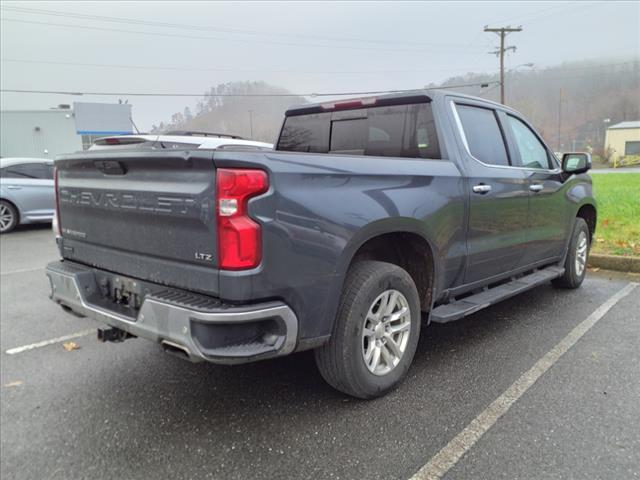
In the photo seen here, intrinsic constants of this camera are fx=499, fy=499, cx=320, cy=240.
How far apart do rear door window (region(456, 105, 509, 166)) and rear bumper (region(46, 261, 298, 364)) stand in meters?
2.20

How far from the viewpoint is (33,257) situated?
8156mm

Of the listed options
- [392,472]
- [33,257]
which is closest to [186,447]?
[392,472]

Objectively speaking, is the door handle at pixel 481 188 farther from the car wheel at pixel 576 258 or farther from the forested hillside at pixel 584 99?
the forested hillside at pixel 584 99

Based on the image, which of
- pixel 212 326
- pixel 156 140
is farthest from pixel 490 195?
pixel 156 140

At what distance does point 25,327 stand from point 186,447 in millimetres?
2907

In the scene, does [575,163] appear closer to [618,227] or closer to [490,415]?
[490,415]

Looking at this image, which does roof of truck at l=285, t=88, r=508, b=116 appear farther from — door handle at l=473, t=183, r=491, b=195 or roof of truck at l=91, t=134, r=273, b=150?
roof of truck at l=91, t=134, r=273, b=150

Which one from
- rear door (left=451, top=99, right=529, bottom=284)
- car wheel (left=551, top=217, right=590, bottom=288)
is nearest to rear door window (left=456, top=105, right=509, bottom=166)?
rear door (left=451, top=99, right=529, bottom=284)

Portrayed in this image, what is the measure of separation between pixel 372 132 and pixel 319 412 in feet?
6.98

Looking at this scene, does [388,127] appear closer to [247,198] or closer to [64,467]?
[247,198]

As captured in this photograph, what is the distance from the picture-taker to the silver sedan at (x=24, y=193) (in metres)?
10.7

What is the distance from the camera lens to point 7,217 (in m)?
10.7

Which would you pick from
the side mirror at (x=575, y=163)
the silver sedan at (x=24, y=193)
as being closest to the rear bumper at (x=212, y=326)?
the side mirror at (x=575, y=163)

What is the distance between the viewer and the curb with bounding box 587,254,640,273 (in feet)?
20.2
